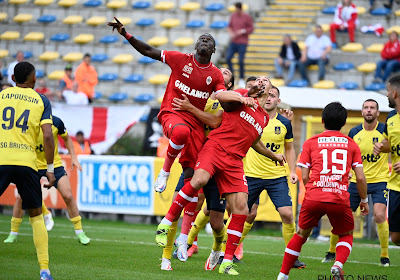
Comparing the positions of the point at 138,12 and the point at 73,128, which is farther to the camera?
the point at 138,12

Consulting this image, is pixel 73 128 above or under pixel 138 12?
under

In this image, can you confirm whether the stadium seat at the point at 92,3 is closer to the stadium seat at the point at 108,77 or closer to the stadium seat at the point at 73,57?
the stadium seat at the point at 73,57

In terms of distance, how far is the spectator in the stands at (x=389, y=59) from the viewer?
2030 cm

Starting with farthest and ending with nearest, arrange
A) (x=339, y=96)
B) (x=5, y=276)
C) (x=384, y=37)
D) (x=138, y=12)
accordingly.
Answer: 1. (x=138, y=12)
2. (x=384, y=37)
3. (x=339, y=96)
4. (x=5, y=276)

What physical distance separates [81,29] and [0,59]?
329cm

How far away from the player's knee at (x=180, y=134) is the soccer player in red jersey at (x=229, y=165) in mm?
278

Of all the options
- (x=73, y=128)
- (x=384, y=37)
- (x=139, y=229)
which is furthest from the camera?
(x=384, y=37)

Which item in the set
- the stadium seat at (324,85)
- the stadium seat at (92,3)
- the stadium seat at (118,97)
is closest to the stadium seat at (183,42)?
the stadium seat at (118,97)

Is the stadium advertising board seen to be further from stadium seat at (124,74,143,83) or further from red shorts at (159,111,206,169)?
red shorts at (159,111,206,169)

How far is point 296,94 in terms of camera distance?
55.9 ft

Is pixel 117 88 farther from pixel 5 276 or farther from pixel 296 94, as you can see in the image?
pixel 5 276

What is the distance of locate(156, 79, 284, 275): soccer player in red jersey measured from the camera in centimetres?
862

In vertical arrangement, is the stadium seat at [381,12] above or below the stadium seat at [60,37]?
above

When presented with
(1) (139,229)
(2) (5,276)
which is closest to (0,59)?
(1) (139,229)
